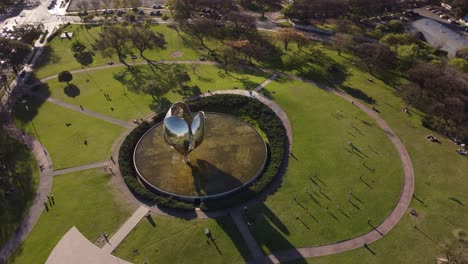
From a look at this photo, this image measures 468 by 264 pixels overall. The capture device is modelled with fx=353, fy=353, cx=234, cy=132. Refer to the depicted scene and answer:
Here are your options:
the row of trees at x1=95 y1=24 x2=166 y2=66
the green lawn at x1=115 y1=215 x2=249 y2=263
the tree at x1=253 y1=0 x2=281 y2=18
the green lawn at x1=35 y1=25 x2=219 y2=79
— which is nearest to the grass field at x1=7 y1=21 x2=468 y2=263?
the green lawn at x1=115 y1=215 x2=249 y2=263

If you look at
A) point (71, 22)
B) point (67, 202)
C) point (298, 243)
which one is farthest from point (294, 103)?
point (71, 22)

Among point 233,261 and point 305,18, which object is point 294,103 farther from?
point 305,18

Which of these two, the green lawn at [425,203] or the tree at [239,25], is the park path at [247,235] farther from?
the tree at [239,25]

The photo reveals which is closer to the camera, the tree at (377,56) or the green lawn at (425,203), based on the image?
the green lawn at (425,203)

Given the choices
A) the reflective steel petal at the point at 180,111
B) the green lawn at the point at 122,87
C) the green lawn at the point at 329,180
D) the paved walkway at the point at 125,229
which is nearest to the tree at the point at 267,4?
the green lawn at the point at 122,87

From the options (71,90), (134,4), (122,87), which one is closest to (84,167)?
(122,87)

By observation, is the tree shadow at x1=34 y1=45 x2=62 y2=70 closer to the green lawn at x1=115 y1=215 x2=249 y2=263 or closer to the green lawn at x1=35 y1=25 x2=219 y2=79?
the green lawn at x1=35 y1=25 x2=219 y2=79

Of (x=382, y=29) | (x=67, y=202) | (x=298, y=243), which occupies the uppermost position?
(x=382, y=29)
